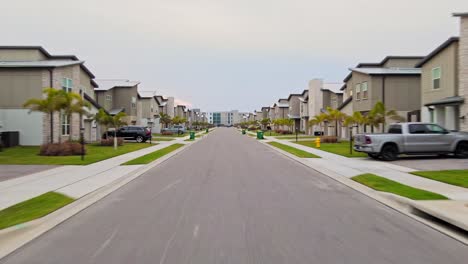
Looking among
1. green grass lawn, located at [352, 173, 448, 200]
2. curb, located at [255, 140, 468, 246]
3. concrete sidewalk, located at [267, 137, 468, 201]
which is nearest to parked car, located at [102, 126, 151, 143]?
concrete sidewalk, located at [267, 137, 468, 201]

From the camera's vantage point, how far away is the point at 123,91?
54.9 meters

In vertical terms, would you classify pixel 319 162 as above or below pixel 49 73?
below

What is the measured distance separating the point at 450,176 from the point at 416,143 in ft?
22.1

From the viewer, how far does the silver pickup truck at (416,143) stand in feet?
64.5

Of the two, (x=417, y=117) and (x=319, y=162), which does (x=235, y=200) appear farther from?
(x=417, y=117)

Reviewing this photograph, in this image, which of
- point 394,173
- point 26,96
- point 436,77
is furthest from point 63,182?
point 436,77

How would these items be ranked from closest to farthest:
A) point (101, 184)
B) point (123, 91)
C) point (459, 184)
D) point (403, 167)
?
point (459, 184) → point (101, 184) → point (403, 167) → point (123, 91)

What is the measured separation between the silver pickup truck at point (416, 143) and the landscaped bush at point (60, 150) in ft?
54.1

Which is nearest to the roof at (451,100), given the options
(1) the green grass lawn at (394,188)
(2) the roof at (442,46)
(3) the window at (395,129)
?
(2) the roof at (442,46)

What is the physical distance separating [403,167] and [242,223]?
37.4 ft

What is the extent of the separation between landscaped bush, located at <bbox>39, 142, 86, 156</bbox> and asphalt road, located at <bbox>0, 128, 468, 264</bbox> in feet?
46.1

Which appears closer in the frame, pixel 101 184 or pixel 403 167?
pixel 101 184

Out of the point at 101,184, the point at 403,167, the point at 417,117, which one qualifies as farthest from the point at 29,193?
the point at 417,117

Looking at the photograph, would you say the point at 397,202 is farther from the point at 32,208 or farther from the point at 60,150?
the point at 60,150
